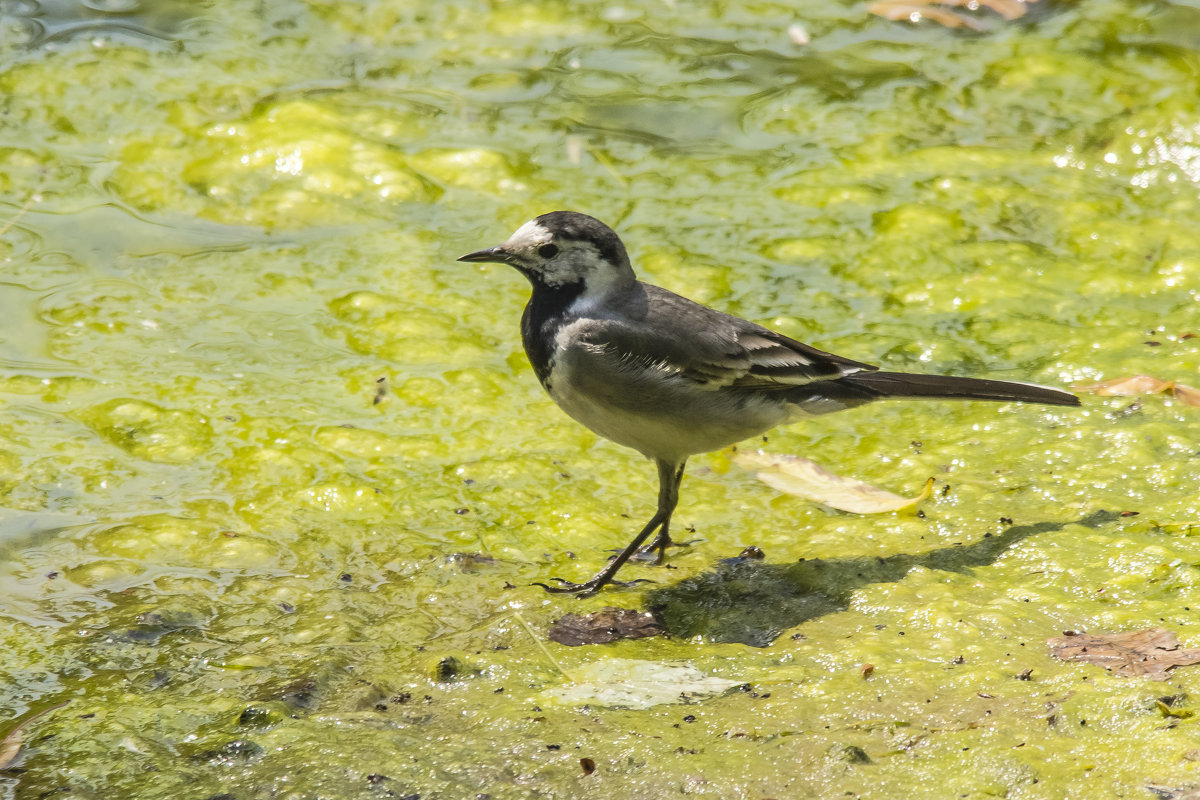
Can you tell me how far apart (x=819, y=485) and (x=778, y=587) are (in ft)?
2.20

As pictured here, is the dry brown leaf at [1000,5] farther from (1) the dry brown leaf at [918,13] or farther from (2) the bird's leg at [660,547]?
(2) the bird's leg at [660,547]

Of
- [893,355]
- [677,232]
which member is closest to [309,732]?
[893,355]

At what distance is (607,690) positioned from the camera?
3.40m

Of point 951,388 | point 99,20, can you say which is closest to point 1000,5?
point 951,388

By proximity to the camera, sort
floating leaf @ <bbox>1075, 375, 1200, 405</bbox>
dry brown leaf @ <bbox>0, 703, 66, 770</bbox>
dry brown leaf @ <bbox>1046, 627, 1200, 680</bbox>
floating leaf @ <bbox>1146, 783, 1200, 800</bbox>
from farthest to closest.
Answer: floating leaf @ <bbox>1075, 375, 1200, 405</bbox>, dry brown leaf @ <bbox>1046, 627, 1200, 680</bbox>, dry brown leaf @ <bbox>0, 703, 66, 770</bbox>, floating leaf @ <bbox>1146, 783, 1200, 800</bbox>

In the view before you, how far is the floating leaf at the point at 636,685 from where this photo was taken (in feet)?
11.0

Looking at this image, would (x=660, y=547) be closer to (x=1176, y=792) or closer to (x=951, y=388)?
(x=951, y=388)

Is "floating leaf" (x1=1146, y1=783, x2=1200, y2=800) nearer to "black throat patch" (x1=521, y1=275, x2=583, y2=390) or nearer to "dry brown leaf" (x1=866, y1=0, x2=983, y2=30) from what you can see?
"black throat patch" (x1=521, y1=275, x2=583, y2=390)

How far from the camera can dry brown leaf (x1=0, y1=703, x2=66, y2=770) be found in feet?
9.85

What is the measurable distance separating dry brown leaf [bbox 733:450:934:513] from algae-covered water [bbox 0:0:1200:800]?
0.19 ft

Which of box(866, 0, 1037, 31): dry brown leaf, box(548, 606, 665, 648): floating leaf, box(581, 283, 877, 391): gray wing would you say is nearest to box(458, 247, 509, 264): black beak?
box(581, 283, 877, 391): gray wing

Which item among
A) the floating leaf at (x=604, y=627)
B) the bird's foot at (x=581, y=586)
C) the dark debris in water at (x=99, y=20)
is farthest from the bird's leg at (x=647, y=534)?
the dark debris in water at (x=99, y=20)

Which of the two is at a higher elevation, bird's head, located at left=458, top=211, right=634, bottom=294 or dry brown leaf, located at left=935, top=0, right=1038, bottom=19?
dry brown leaf, located at left=935, top=0, right=1038, bottom=19

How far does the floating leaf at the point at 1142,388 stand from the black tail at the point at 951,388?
0.58m
